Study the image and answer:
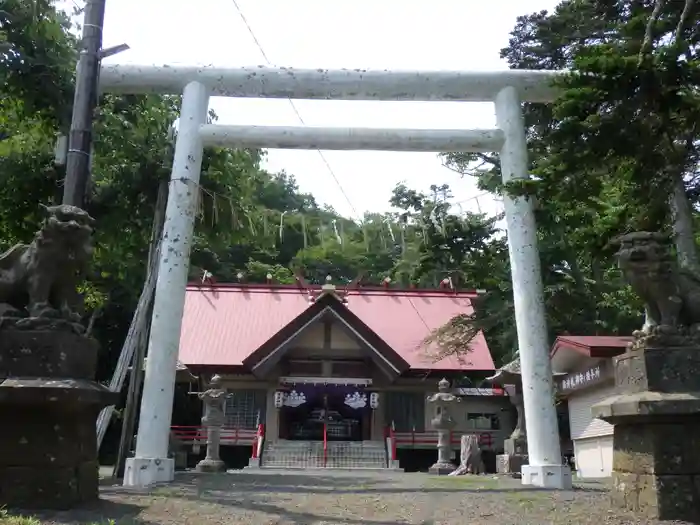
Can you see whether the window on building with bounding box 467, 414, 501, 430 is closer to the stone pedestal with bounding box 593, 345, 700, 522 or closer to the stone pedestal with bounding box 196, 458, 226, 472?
the stone pedestal with bounding box 196, 458, 226, 472

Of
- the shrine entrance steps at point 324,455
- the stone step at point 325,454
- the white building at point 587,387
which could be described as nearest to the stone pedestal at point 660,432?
the white building at point 587,387

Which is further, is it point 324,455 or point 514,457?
point 324,455

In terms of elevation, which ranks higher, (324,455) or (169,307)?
(169,307)

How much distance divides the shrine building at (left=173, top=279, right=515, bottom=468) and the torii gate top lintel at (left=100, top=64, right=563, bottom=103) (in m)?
8.20

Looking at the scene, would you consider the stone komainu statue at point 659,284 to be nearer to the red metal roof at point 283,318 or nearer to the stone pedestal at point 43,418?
the stone pedestal at point 43,418

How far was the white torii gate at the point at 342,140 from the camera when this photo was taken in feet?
27.7

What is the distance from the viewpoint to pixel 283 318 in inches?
795

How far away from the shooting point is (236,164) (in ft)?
Result: 43.3

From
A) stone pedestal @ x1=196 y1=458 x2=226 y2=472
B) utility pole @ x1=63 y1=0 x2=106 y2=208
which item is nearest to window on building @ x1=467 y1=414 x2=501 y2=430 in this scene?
stone pedestal @ x1=196 y1=458 x2=226 y2=472

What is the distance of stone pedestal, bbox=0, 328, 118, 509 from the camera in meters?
4.77

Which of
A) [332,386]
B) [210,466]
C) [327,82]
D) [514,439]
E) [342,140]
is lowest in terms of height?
[210,466]

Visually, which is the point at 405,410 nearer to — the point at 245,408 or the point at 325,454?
the point at 325,454

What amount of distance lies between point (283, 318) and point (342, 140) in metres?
11.4

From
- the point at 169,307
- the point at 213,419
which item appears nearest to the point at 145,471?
the point at 169,307
